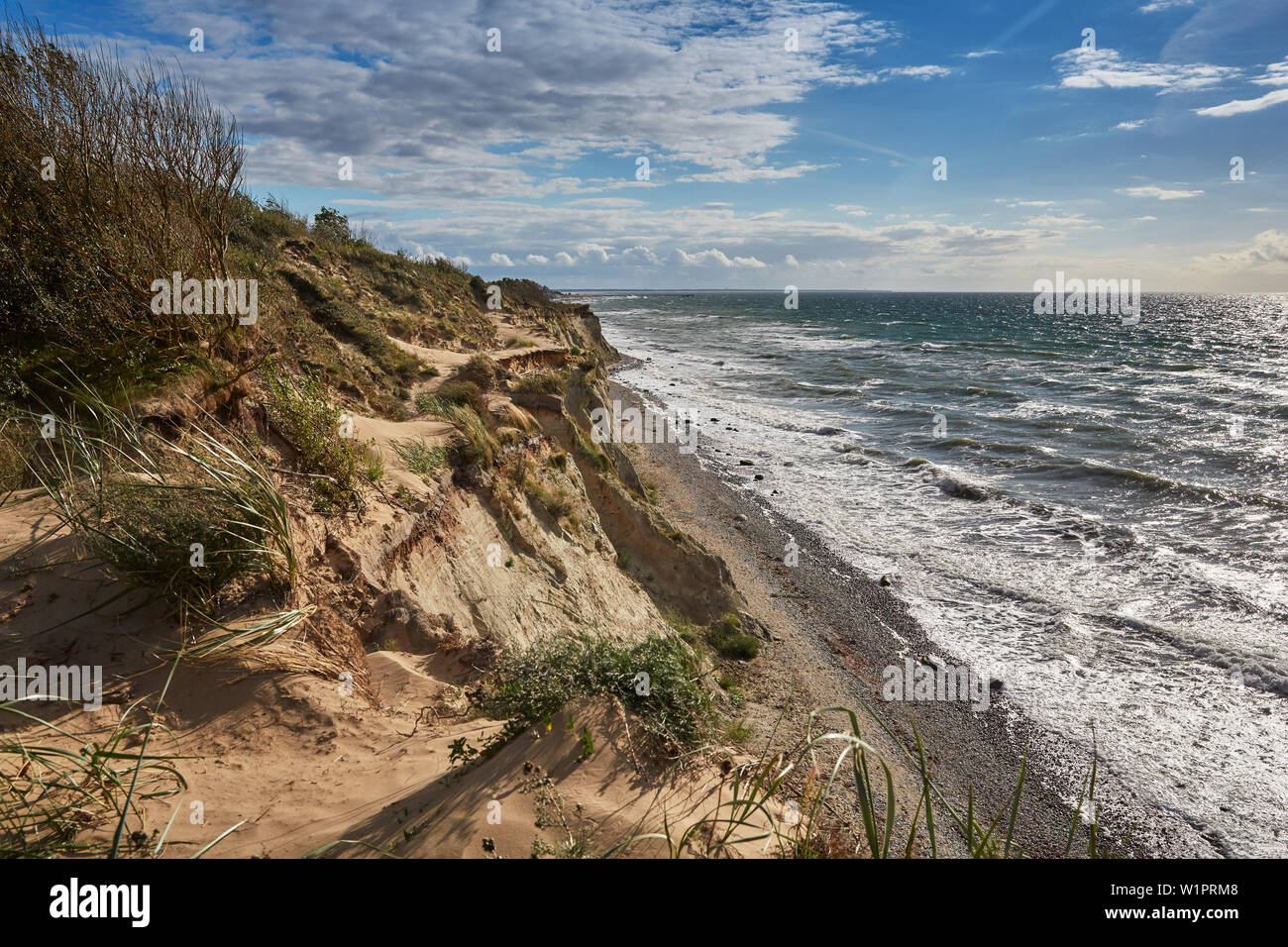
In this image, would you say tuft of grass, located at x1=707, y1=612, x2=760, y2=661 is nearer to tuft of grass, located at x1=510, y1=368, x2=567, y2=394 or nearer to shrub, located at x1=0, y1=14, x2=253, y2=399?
tuft of grass, located at x1=510, y1=368, x2=567, y2=394

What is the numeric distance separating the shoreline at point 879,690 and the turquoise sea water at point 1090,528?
45 centimetres

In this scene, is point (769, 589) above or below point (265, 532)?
below

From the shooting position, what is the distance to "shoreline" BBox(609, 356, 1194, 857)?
332 inches

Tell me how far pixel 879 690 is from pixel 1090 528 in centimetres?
1009

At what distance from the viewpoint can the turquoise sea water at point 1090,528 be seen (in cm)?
959

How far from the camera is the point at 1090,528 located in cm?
1691

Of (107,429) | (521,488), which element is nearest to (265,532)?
(107,429)

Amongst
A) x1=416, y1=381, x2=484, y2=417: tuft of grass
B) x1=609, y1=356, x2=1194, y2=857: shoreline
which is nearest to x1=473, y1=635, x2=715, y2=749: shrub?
x1=609, y1=356, x2=1194, y2=857: shoreline

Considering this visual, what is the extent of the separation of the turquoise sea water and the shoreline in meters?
0.45

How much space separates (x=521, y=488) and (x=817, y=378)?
1354 inches

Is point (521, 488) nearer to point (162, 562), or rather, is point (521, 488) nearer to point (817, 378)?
point (162, 562)

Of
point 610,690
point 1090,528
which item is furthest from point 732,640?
point 1090,528

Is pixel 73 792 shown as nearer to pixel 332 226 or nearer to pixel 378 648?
pixel 378 648

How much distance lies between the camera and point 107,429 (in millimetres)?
6359
